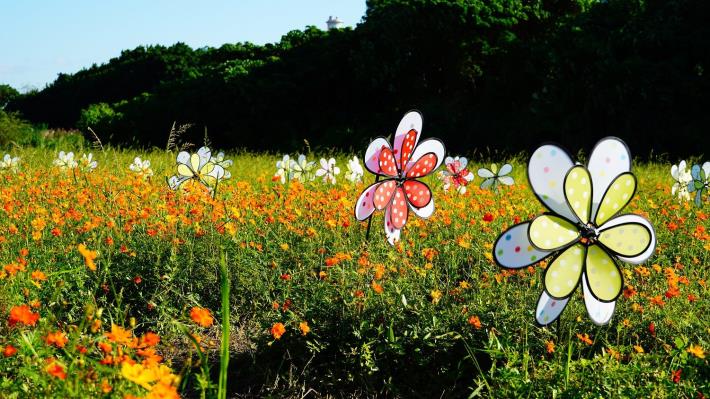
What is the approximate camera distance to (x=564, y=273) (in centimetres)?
253

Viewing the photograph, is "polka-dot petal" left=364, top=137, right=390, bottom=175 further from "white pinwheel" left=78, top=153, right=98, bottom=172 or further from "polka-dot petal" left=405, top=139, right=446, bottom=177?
"white pinwheel" left=78, top=153, right=98, bottom=172

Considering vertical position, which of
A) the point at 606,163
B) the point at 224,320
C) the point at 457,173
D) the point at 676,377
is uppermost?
the point at 606,163

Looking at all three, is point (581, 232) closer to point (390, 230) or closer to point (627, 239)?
point (627, 239)

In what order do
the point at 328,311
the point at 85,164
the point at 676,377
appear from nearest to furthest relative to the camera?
the point at 676,377 → the point at 328,311 → the point at 85,164

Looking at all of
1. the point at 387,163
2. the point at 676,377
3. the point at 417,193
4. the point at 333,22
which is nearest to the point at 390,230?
the point at 417,193

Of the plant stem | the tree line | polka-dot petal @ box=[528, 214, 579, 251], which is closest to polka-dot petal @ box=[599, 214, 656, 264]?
polka-dot petal @ box=[528, 214, 579, 251]

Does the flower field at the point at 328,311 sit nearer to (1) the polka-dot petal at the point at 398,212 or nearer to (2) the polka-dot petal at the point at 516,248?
(1) the polka-dot petal at the point at 398,212

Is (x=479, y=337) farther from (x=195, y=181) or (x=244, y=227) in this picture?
(x=195, y=181)

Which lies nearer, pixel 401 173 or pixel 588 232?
pixel 588 232

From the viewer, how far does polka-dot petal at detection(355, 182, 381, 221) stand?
3.53 m

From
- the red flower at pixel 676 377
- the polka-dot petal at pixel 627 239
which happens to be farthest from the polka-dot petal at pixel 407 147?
the red flower at pixel 676 377

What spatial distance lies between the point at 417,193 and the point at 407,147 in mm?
238

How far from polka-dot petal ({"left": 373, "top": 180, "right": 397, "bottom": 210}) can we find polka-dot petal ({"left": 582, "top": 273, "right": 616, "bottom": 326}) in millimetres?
1258

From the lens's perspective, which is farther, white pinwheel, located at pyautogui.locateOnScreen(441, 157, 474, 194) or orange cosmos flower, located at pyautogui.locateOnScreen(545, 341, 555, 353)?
white pinwheel, located at pyautogui.locateOnScreen(441, 157, 474, 194)
